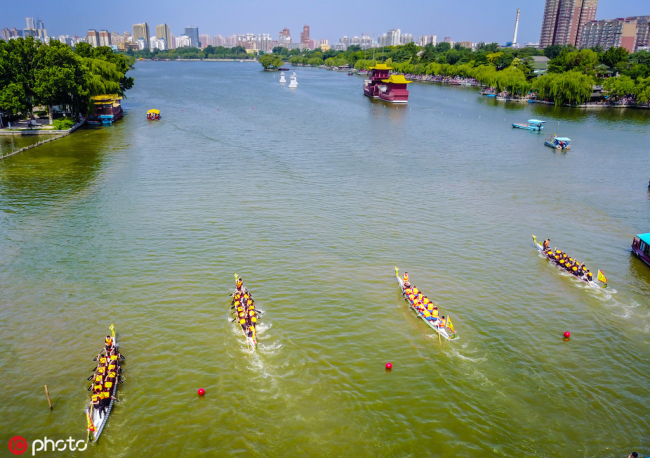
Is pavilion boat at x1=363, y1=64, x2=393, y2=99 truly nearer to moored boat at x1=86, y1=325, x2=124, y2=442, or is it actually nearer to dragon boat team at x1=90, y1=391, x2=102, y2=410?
moored boat at x1=86, y1=325, x2=124, y2=442

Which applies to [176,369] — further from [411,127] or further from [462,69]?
[462,69]

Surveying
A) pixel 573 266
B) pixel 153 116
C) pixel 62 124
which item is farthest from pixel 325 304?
pixel 153 116

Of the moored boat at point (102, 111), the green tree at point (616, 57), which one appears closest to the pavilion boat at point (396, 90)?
the moored boat at point (102, 111)

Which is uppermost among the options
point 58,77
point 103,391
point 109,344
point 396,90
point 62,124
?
point 58,77

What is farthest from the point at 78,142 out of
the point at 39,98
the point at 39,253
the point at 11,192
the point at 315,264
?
the point at 315,264

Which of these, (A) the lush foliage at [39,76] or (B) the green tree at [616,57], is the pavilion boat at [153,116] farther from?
(B) the green tree at [616,57]

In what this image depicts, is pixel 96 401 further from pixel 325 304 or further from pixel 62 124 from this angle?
pixel 62 124
